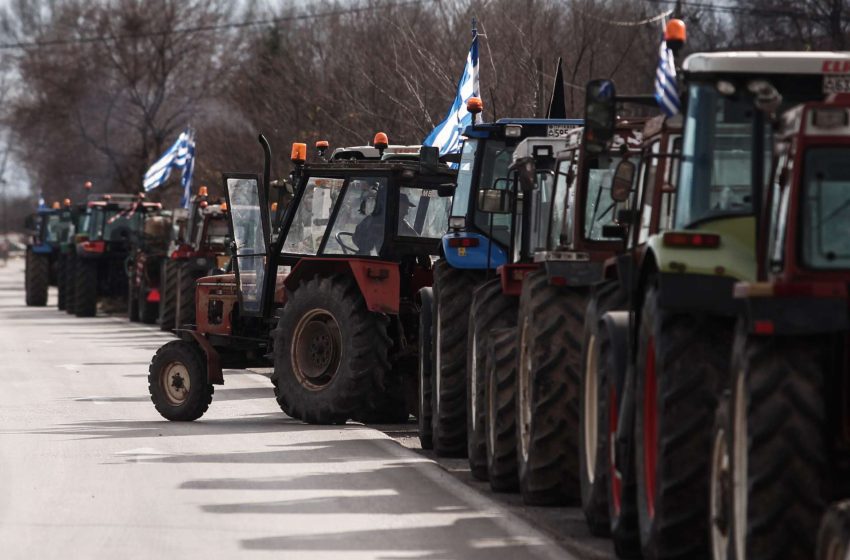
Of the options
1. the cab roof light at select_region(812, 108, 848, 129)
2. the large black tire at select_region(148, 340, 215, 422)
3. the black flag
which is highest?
the black flag

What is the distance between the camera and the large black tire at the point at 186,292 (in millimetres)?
33438

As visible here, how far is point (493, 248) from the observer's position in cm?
1634

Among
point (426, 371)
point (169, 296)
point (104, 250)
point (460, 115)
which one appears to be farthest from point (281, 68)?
point (426, 371)

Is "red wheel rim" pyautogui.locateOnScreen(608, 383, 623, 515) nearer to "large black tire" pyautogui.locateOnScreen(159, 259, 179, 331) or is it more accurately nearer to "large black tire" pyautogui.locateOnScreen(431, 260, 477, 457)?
"large black tire" pyautogui.locateOnScreen(431, 260, 477, 457)

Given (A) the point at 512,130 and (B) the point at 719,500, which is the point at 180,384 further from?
(B) the point at 719,500

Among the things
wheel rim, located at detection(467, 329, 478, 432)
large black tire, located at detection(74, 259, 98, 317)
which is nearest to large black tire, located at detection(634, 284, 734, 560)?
wheel rim, located at detection(467, 329, 478, 432)

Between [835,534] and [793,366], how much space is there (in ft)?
3.46

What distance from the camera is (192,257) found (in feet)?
112

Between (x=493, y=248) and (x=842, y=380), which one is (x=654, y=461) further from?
(x=493, y=248)

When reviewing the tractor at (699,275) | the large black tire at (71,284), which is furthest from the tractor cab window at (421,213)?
the large black tire at (71,284)

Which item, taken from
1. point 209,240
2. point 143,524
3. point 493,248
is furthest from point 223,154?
point 143,524

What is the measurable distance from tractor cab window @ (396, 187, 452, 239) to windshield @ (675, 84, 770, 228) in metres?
10.0

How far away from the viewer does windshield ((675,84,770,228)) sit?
31.2 feet

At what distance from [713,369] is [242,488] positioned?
531cm
